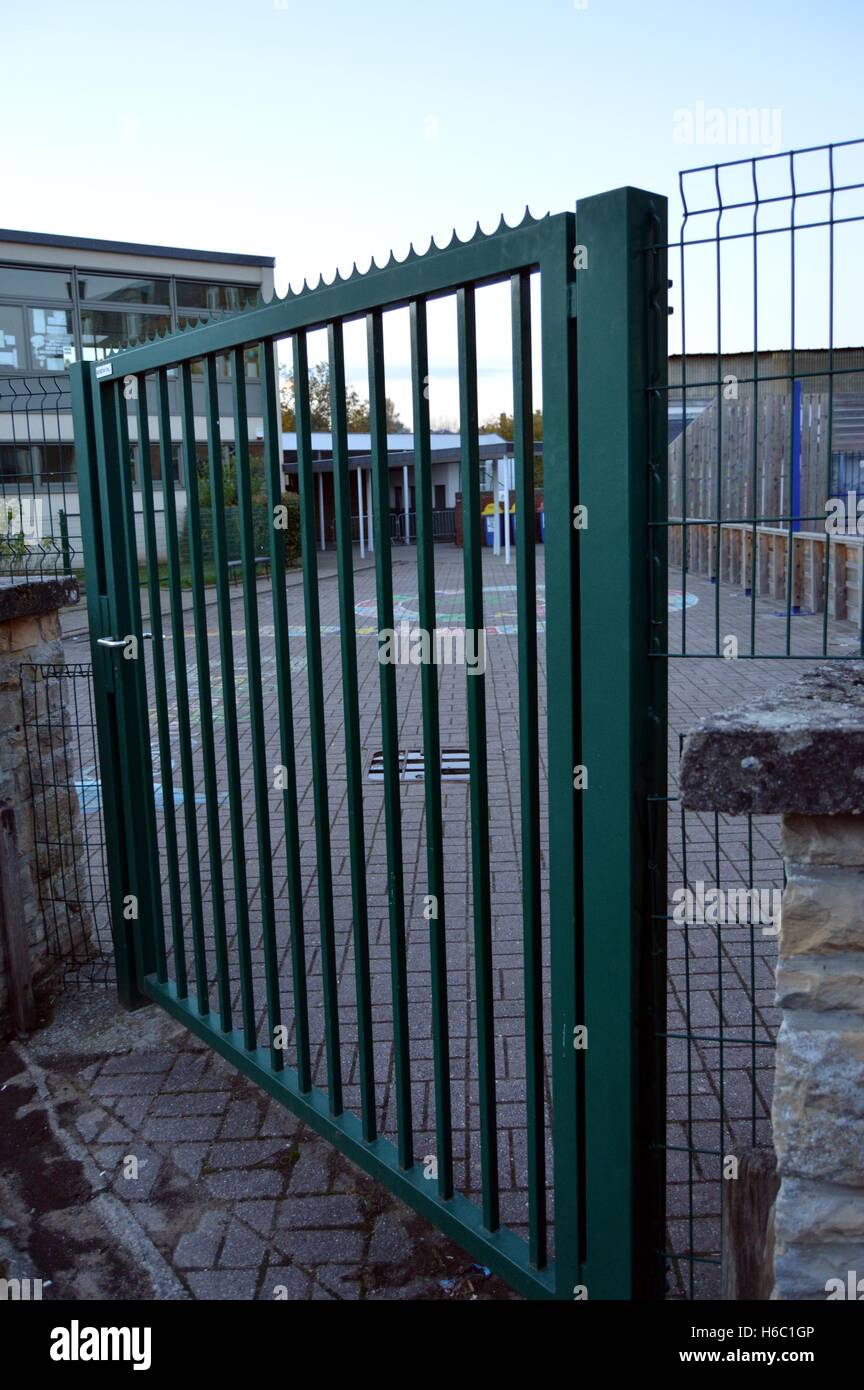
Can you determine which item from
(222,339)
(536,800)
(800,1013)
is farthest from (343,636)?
(800,1013)

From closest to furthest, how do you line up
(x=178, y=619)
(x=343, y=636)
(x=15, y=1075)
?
(x=343, y=636)
(x=178, y=619)
(x=15, y=1075)

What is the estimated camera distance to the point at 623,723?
220cm

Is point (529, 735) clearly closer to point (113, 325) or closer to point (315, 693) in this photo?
point (315, 693)

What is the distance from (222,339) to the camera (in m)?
3.31

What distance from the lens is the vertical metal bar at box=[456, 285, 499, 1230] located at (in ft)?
8.11

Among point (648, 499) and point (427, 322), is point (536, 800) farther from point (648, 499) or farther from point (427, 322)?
point (427, 322)

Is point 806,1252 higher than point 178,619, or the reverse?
point 178,619

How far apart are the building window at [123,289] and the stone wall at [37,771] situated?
20997mm

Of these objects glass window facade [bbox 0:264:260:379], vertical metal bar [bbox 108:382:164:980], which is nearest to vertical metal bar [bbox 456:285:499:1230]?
vertical metal bar [bbox 108:382:164:980]

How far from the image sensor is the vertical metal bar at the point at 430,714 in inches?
102

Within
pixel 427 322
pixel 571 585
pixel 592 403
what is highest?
pixel 427 322

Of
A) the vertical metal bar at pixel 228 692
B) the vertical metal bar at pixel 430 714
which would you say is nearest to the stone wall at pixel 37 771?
the vertical metal bar at pixel 228 692

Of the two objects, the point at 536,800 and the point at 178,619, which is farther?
the point at 178,619
